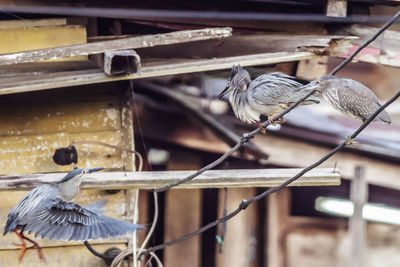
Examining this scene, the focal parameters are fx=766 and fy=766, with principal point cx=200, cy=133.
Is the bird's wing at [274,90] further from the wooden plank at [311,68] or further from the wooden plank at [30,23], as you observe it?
the wooden plank at [30,23]

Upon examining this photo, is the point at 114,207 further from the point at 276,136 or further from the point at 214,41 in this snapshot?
the point at 276,136

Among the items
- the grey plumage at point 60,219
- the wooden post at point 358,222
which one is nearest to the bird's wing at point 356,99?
the grey plumage at point 60,219

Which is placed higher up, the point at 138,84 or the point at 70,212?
the point at 138,84

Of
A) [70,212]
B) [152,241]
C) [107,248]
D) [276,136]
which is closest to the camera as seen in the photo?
[70,212]

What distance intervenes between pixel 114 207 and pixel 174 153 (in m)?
2.07

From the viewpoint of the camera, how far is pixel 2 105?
577 cm

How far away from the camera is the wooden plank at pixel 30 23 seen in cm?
586

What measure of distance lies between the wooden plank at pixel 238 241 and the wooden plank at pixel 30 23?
2498mm

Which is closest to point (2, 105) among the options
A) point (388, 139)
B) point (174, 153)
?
point (174, 153)

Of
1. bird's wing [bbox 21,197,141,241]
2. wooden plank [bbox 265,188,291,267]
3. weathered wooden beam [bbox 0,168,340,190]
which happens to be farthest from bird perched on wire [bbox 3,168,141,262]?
wooden plank [bbox 265,188,291,267]

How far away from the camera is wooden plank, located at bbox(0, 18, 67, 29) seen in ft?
19.2

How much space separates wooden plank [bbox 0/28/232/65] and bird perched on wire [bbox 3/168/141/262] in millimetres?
805

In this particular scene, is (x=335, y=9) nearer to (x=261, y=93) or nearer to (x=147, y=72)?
(x=261, y=93)

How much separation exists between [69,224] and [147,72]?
1.18m
